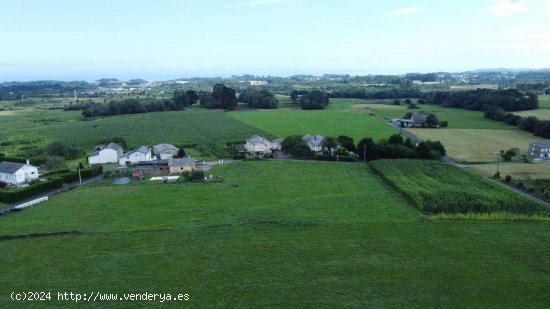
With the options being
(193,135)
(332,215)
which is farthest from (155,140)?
(332,215)

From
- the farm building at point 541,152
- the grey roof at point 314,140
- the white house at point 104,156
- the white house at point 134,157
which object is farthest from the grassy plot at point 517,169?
the white house at point 104,156

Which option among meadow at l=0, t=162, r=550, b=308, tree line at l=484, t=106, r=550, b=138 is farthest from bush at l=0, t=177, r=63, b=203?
tree line at l=484, t=106, r=550, b=138

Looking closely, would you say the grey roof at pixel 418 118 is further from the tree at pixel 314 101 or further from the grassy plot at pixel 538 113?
the tree at pixel 314 101

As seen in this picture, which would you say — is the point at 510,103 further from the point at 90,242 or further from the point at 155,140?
the point at 90,242

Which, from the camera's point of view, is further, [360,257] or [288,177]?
[288,177]

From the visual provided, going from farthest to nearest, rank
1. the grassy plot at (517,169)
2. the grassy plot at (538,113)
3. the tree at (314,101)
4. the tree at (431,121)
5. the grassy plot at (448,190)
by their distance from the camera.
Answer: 1. the tree at (314,101)
2. the grassy plot at (538,113)
3. the tree at (431,121)
4. the grassy plot at (517,169)
5. the grassy plot at (448,190)
